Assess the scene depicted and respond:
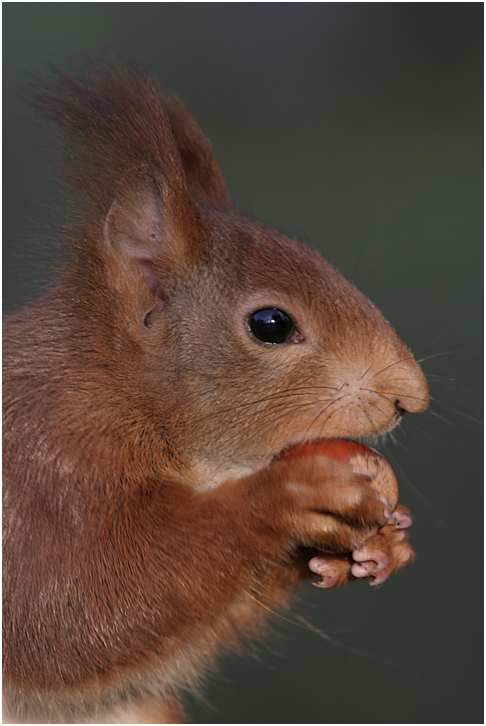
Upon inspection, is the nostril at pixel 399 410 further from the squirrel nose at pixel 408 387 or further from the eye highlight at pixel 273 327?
the eye highlight at pixel 273 327

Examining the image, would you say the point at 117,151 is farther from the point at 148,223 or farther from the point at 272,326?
→ the point at 272,326

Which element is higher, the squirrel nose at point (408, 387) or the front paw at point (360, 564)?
the squirrel nose at point (408, 387)

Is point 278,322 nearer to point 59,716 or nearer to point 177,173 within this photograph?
point 177,173

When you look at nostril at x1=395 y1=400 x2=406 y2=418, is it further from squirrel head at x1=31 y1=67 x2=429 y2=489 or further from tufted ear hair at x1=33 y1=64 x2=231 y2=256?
tufted ear hair at x1=33 y1=64 x2=231 y2=256

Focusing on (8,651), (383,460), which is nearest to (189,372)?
(383,460)

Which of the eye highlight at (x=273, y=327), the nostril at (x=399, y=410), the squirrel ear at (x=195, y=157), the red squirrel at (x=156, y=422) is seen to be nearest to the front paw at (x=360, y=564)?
the red squirrel at (x=156, y=422)

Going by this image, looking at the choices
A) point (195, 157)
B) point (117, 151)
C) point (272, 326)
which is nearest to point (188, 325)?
point (272, 326)

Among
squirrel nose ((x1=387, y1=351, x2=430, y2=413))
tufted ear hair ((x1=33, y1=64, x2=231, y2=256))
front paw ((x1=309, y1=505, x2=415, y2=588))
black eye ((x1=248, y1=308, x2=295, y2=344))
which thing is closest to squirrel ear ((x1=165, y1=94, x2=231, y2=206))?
tufted ear hair ((x1=33, y1=64, x2=231, y2=256))
